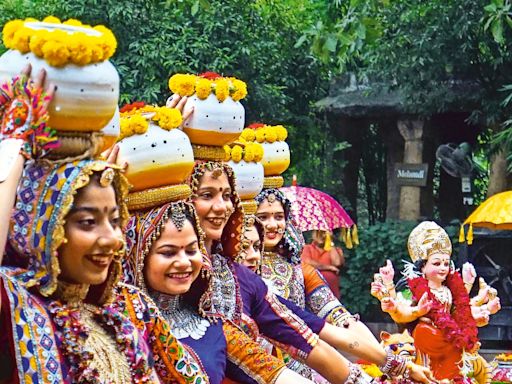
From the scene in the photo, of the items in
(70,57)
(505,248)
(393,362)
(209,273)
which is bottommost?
(505,248)

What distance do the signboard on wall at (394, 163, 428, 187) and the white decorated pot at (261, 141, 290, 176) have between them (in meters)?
11.0

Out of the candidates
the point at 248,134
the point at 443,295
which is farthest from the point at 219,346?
the point at 443,295

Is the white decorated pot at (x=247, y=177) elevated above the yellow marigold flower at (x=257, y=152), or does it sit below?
below

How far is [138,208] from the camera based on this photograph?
4695 mm

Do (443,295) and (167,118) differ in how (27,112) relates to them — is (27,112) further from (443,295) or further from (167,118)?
(443,295)

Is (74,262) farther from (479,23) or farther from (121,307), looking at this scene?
(479,23)

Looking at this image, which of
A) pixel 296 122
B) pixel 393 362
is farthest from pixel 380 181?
pixel 393 362

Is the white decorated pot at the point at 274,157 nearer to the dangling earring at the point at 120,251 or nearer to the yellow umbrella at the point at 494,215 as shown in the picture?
the dangling earring at the point at 120,251

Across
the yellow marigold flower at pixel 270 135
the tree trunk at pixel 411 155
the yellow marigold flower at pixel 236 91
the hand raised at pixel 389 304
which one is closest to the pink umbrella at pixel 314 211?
the hand raised at pixel 389 304

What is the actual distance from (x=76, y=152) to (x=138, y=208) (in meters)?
1.10

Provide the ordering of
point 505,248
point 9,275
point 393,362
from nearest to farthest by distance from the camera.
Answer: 1. point 9,275
2. point 393,362
3. point 505,248

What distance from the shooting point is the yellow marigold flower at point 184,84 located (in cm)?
540

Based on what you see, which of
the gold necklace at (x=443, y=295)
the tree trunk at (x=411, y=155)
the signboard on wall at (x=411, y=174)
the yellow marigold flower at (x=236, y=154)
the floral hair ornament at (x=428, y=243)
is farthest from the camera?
the tree trunk at (x=411, y=155)

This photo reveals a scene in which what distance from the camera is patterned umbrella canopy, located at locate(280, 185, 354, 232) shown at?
37.6 ft
